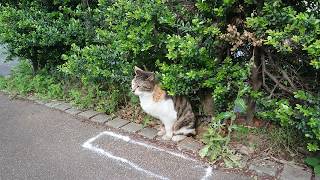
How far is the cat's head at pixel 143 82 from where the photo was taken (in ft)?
13.8

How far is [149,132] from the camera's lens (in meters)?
4.66

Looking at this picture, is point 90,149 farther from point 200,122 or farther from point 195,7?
point 195,7

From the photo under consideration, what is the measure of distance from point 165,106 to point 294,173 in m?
1.53

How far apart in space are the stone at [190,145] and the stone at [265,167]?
641 millimetres

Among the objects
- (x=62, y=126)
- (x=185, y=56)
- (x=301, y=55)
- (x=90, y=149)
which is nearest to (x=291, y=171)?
(x=301, y=55)

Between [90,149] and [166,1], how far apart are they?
6.39 feet

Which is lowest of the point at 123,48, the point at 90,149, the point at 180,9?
the point at 90,149

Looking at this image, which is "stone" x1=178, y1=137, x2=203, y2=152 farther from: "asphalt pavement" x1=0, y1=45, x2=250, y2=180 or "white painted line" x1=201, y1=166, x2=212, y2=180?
"white painted line" x1=201, y1=166, x2=212, y2=180

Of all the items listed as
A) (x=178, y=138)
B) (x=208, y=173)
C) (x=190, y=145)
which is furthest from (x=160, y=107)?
(x=208, y=173)

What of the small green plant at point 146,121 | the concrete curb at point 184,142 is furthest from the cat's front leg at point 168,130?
the small green plant at point 146,121

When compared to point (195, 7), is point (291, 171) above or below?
below

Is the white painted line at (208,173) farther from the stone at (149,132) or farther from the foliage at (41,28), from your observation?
the foliage at (41,28)

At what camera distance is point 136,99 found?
197 inches

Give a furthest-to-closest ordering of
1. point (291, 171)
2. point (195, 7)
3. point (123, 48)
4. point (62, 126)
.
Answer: point (62, 126)
point (123, 48)
point (195, 7)
point (291, 171)
